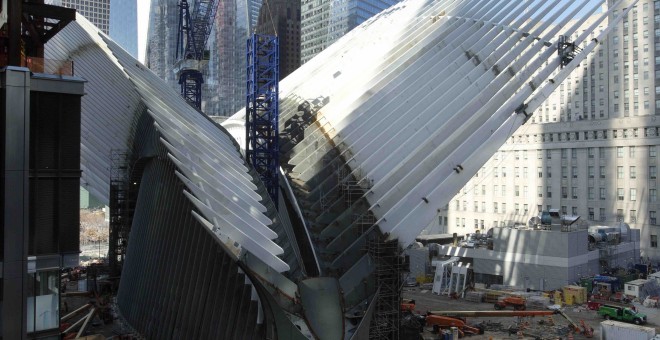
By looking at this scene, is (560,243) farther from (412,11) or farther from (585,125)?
(585,125)

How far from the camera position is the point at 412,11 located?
4294cm

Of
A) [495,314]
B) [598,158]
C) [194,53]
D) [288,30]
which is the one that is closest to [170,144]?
[495,314]

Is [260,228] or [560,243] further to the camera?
[560,243]

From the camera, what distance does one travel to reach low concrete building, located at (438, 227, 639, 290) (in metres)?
47.3

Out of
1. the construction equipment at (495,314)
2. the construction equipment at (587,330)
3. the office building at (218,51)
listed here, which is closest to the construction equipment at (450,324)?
the construction equipment at (495,314)

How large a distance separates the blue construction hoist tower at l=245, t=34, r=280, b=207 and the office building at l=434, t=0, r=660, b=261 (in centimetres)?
5313

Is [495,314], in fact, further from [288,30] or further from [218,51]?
[288,30]

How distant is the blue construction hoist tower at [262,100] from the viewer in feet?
115

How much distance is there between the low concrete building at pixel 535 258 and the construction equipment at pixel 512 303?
8960 mm

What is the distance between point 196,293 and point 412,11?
1144 inches

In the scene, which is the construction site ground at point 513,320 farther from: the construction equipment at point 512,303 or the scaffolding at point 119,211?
the scaffolding at point 119,211

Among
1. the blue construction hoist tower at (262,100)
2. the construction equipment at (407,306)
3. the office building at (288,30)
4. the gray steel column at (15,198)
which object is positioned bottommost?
Result: the construction equipment at (407,306)

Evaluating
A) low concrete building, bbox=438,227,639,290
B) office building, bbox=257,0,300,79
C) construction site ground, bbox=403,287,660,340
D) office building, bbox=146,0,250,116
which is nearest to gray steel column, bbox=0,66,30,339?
construction site ground, bbox=403,287,660,340

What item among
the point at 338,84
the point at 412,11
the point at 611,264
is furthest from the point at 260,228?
the point at 611,264
